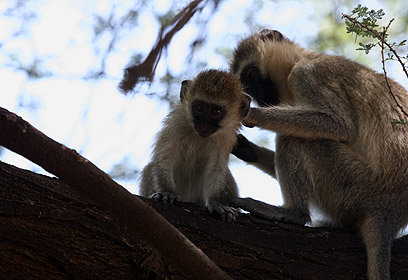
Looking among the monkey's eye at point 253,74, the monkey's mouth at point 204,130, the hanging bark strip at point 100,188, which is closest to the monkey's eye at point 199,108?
the monkey's mouth at point 204,130

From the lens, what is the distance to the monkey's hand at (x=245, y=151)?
16.9 ft

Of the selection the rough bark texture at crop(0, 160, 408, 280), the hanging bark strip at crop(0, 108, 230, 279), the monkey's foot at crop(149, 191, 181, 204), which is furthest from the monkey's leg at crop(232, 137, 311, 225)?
the hanging bark strip at crop(0, 108, 230, 279)

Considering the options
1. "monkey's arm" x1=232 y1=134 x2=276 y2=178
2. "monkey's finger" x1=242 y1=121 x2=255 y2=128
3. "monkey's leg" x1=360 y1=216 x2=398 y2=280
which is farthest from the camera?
"monkey's arm" x1=232 y1=134 x2=276 y2=178

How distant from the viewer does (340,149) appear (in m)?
4.25

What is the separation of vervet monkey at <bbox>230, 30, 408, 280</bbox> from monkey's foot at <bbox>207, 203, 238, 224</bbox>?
1.67ft

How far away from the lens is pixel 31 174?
9.36 ft

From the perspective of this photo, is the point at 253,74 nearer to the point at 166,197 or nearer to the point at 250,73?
the point at 250,73

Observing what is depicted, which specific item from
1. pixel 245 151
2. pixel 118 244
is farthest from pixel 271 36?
pixel 118 244

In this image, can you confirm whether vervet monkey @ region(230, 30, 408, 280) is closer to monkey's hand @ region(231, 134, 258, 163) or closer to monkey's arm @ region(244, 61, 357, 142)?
monkey's arm @ region(244, 61, 357, 142)

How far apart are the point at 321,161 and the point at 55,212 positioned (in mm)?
2293

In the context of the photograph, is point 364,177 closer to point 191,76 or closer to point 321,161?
point 321,161

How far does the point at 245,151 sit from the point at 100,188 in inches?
130

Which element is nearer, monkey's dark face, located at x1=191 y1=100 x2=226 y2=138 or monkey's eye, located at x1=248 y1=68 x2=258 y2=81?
monkey's dark face, located at x1=191 y1=100 x2=226 y2=138

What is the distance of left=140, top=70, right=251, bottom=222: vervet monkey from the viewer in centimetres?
428
